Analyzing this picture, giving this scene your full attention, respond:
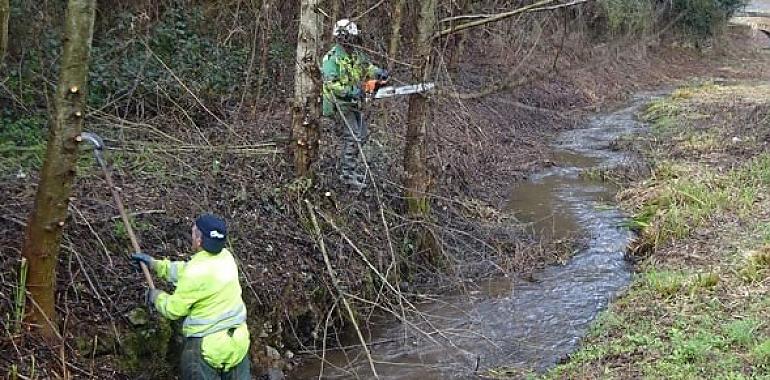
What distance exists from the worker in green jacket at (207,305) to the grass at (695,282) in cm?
295

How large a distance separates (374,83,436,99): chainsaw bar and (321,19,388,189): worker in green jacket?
0.18m

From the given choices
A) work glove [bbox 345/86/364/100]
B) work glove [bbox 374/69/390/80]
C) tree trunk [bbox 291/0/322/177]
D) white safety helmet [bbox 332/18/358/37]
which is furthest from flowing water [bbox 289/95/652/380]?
white safety helmet [bbox 332/18/358/37]

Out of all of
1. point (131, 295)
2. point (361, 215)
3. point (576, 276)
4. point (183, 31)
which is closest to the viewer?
point (131, 295)

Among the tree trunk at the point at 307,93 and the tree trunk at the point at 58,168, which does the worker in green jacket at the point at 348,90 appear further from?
the tree trunk at the point at 58,168

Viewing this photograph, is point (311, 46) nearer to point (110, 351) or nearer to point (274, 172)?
point (274, 172)

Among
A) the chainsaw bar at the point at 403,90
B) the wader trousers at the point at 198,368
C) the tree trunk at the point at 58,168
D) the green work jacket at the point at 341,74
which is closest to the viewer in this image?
the tree trunk at the point at 58,168

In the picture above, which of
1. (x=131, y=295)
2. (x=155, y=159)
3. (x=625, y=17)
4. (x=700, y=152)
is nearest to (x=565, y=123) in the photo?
(x=700, y=152)

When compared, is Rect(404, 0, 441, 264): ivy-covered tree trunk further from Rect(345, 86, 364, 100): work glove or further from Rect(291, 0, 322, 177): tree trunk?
Rect(291, 0, 322, 177): tree trunk

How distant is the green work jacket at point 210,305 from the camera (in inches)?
211

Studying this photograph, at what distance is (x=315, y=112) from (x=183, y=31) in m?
3.97

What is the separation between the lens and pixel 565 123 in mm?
20828

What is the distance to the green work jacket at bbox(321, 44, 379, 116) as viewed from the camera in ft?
28.9

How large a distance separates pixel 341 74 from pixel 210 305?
410cm

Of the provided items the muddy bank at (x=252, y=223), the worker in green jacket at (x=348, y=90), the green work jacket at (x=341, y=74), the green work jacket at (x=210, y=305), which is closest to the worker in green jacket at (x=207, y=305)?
the green work jacket at (x=210, y=305)
